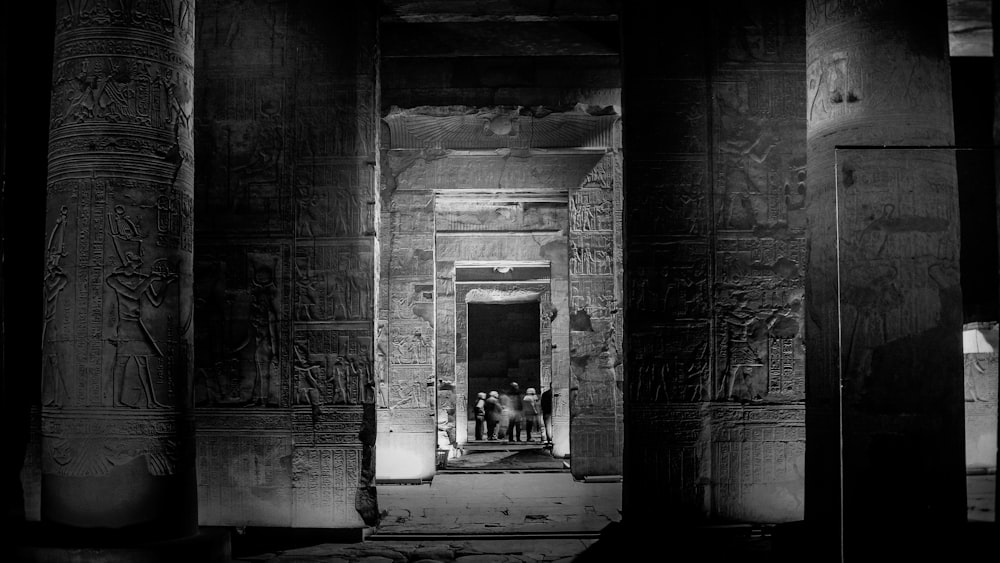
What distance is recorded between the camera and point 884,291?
424 centimetres

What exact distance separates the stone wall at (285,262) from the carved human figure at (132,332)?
6.44ft

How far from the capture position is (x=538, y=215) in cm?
1256

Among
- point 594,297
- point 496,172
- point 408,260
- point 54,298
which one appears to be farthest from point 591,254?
point 54,298

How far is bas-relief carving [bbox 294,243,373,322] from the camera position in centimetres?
672

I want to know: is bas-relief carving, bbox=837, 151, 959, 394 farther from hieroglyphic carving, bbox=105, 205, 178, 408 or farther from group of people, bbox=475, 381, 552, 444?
group of people, bbox=475, 381, 552, 444

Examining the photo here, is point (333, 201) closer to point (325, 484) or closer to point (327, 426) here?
point (327, 426)

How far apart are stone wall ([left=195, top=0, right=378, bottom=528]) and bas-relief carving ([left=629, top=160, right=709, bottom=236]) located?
208 cm

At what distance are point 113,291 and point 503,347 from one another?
1547 centimetres

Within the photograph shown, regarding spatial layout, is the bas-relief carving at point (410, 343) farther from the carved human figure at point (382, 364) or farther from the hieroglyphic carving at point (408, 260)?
the hieroglyphic carving at point (408, 260)

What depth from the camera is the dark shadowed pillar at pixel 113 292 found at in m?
4.64

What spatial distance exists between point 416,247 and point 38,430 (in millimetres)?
4884

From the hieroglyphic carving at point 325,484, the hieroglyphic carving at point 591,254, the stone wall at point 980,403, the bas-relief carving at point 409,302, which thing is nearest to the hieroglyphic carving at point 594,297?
the hieroglyphic carving at point 591,254

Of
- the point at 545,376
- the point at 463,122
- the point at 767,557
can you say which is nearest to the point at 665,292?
the point at 767,557

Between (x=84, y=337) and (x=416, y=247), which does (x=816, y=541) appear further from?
(x=416, y=247)
